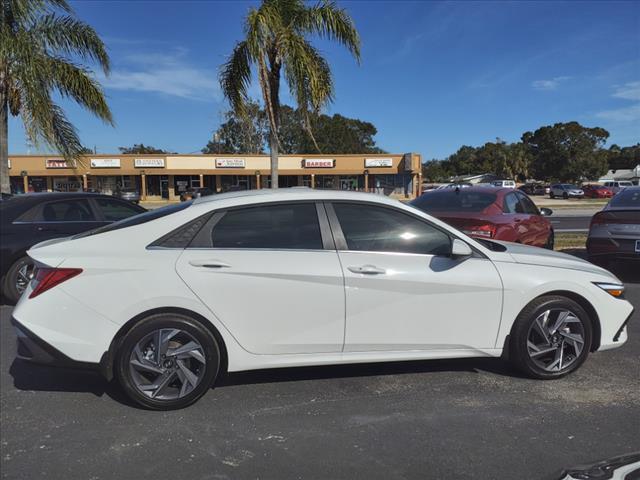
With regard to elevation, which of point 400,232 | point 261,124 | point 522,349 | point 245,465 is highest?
point 261,124

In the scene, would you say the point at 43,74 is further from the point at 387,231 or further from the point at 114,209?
the point at 387,231

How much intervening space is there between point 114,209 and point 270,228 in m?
4.48

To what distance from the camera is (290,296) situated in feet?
11.4

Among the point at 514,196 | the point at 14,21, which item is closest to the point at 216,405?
the point at 514,196

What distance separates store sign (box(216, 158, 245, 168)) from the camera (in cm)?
4644

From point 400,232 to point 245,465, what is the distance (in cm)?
194

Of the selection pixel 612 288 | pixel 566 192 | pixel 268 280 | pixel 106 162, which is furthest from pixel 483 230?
pixel 566 192

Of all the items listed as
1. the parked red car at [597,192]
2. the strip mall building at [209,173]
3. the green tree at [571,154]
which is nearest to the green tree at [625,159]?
the green tree at [571,154]

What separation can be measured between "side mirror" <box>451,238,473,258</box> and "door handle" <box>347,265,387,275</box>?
0.55m

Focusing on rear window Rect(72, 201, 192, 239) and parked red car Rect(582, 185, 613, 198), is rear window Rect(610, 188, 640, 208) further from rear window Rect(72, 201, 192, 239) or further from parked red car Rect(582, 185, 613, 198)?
parked red car Rect(582, 185, 613, 198)

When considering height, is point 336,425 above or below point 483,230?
below

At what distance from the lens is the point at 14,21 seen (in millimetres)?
9781

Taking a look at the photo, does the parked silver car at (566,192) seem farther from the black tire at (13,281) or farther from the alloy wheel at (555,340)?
the black tire at (13,281)

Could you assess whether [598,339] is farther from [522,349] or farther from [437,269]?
[437,269]
